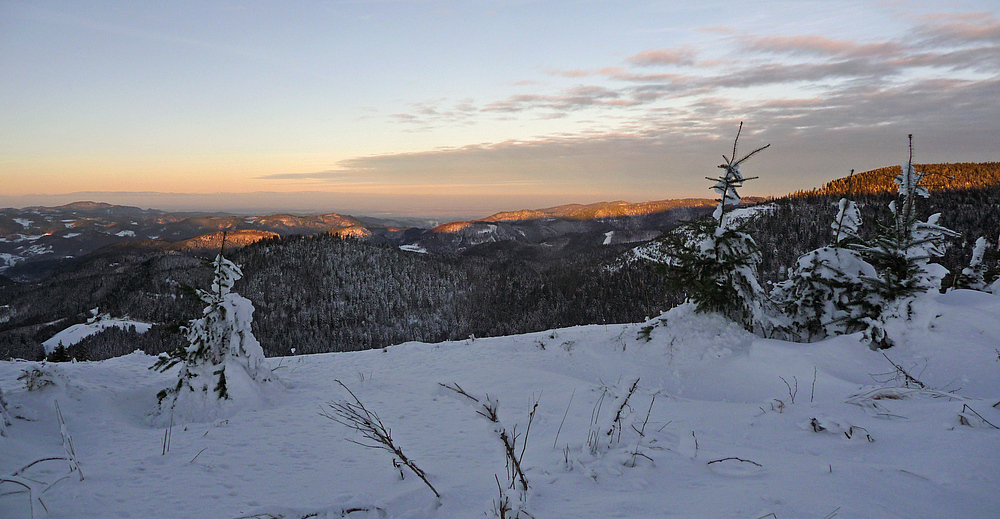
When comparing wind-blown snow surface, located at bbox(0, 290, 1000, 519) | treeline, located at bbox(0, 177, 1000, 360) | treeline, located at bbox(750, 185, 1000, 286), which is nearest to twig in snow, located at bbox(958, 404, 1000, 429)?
wind-blown snow surface, located at bbox(0, 290, 1000, 519)

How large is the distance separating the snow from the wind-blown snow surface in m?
146

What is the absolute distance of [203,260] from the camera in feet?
27.9

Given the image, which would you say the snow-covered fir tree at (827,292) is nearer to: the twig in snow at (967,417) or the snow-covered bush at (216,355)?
the twig in snow at (967,417)

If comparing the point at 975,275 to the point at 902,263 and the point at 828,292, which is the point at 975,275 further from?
the point at 828,292

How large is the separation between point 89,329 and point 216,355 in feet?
508

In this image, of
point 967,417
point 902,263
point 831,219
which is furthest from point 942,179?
point 967,417

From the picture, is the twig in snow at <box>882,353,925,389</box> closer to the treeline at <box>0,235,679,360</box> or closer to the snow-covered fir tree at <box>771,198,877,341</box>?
the snow-covered fir tree at <box>771,198,877,341</box>

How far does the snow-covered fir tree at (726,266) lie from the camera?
31.4ft

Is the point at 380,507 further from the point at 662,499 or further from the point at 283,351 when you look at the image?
the point at 283,351

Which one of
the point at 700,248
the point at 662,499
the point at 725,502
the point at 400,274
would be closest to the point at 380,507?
the point at 662,499

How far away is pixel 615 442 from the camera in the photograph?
13.5 feet

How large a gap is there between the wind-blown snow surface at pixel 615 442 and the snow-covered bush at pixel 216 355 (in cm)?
57

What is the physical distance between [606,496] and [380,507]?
169 centimetres

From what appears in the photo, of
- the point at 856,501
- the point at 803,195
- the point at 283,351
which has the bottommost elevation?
the point at 283,351
